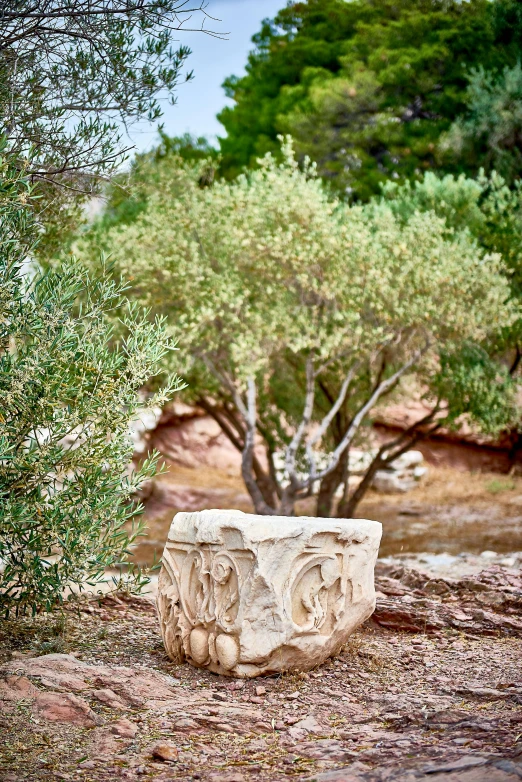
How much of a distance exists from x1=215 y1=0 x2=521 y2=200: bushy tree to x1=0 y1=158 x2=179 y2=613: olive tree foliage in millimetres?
19191

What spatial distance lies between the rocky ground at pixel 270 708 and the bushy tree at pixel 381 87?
61.1 ft

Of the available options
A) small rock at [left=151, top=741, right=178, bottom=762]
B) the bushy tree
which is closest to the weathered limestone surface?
small rock at [left=151, top=741, right=178, bottom=762]

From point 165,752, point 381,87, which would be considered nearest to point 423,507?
point 381,87

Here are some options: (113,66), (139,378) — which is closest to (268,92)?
(113,66)

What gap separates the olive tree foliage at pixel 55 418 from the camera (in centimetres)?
646

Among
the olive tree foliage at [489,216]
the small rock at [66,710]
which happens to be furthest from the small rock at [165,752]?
the olive tree foliage at [489,216]

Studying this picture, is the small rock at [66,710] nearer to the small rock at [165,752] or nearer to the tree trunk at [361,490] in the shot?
the small rock at [165,752]

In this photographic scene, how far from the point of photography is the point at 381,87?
87.8ft

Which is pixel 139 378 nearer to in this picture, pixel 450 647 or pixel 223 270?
pixel 450 647

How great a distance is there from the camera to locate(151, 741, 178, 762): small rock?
5367 mm

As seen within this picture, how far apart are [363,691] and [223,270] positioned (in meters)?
9.43

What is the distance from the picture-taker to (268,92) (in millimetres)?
30547

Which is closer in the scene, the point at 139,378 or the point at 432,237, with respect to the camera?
the point at 139,378

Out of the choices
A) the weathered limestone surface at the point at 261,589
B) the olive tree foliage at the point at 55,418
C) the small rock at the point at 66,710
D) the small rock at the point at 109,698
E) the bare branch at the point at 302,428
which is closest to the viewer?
the small rock at the point at 66,710
